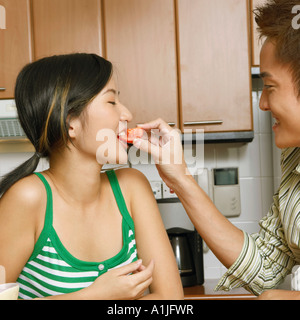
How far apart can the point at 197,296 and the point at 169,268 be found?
883mm

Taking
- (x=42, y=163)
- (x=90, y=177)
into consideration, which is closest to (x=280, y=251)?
(x=90, y=177)

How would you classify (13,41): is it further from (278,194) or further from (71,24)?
(278,194)

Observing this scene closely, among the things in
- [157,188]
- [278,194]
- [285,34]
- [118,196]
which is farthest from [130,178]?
[157,188]

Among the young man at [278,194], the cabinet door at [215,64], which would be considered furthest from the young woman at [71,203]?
the cabinet door at [215,64]

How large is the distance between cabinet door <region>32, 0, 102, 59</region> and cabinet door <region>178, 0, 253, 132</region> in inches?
16.3

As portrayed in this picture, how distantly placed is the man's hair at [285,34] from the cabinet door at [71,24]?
3.93 ft

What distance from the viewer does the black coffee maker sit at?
213 centimetres

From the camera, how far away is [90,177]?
3.97ft

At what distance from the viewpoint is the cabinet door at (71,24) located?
214cm

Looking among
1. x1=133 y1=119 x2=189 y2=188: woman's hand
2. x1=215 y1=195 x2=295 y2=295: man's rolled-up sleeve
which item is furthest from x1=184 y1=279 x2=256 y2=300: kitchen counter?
x1=133 y1=119 x2=189 y2=188: woman's hand

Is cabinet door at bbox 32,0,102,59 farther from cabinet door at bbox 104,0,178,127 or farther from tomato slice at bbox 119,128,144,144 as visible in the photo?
tomato slice at bbox 119,128,144,144

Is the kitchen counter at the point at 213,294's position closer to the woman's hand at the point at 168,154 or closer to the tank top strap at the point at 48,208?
the woman's hand at the point at 168,154

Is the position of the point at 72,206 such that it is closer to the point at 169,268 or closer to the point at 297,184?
the point at 169,268

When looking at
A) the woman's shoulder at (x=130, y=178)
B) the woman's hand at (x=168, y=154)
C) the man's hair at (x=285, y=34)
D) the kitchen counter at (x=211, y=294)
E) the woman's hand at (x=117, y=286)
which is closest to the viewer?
the woman's hand at (x=117, y=286)
